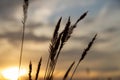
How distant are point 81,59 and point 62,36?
50 centimetres

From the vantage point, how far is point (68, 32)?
265 centimetres

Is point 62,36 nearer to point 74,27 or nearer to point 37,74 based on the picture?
point 74,27

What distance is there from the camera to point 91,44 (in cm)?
303

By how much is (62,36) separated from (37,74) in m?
0.53

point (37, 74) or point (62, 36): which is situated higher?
point (62, 36)

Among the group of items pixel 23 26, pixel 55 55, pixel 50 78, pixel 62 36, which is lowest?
pixel 50 78

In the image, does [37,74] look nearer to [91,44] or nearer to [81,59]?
[81,59]

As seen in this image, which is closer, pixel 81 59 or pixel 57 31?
pixel 57 31

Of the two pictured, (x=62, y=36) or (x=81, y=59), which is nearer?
(x=62, y=36)

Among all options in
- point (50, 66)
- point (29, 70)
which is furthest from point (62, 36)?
point (29, 70)

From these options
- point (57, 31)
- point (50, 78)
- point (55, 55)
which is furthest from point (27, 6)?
point (50, 78)

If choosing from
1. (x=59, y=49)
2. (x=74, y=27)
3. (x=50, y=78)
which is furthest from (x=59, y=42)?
(x=50, y=78)

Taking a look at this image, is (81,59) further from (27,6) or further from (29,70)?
(27,6)

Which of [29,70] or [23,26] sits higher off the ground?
[23,26]
